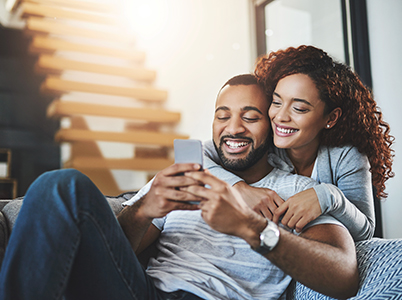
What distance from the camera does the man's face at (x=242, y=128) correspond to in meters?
1.32

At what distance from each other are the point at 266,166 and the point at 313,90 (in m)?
0.32

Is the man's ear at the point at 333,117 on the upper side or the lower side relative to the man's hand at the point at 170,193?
upper

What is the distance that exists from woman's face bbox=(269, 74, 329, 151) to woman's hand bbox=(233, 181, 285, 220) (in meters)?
0.22

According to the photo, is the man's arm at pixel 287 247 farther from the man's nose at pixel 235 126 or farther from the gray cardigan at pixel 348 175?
the man's nose at pixel 235 126

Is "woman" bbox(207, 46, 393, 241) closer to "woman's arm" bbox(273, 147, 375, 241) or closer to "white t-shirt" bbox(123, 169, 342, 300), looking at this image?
"woman's arm" bbox(273, 147, 375, 241)

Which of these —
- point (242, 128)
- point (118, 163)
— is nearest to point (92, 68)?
point (118, 163)

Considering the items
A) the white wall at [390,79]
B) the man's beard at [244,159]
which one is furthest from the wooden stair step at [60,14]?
the man's beard at [244,159]

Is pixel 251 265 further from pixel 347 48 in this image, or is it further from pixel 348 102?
pixel 347 48

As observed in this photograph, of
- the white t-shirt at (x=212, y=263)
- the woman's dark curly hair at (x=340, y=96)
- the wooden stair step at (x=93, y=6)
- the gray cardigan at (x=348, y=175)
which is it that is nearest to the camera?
the white t-shirt at (x=212, y=263)

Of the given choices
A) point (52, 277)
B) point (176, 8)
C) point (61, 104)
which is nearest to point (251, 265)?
point (52, 277)

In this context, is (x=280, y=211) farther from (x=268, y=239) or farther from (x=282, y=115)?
(x=282, y=115)

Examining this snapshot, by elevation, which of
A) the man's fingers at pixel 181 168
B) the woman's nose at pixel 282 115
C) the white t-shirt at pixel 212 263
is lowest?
the white t-shirt at pixel 212 263

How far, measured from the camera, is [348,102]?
134cm

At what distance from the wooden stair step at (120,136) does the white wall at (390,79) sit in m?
1.71
